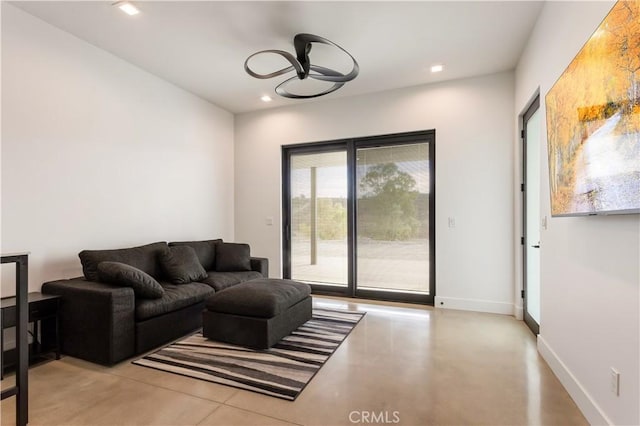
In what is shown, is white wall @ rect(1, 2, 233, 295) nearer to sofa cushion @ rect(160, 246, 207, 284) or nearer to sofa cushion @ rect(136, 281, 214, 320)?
sofa cushion @ rect(160, 246, 207, 284)

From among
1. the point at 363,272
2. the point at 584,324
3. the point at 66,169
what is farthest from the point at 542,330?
the point at 66,169

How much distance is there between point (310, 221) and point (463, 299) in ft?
8.30

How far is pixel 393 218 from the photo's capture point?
4598 millimetres

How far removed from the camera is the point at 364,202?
4789 millimetres

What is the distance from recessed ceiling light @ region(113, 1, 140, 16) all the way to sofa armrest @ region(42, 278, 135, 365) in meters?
2.44

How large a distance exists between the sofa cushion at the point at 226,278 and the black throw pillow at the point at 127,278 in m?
0.87

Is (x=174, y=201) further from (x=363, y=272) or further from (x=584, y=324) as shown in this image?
(x=584, y=324)

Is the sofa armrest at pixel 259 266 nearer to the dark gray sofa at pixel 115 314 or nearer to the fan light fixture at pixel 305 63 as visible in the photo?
the dark gray sofa at pixel 115 314

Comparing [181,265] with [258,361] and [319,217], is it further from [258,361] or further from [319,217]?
[319,217]

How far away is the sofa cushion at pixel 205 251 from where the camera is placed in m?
4.18

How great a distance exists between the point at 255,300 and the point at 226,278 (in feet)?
3.70

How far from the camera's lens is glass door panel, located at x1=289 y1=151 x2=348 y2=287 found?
4965mm

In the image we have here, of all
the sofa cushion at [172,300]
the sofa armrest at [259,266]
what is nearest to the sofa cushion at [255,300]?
the sofa cushion at [172,300]

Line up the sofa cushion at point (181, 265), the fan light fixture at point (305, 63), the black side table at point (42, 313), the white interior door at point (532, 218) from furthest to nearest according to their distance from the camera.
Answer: the sofa cushion at point (181, 265)
the white interior door at point (532, 218)
the fan light fixture at point (305, 63)
the black side table at point (42, 313)
